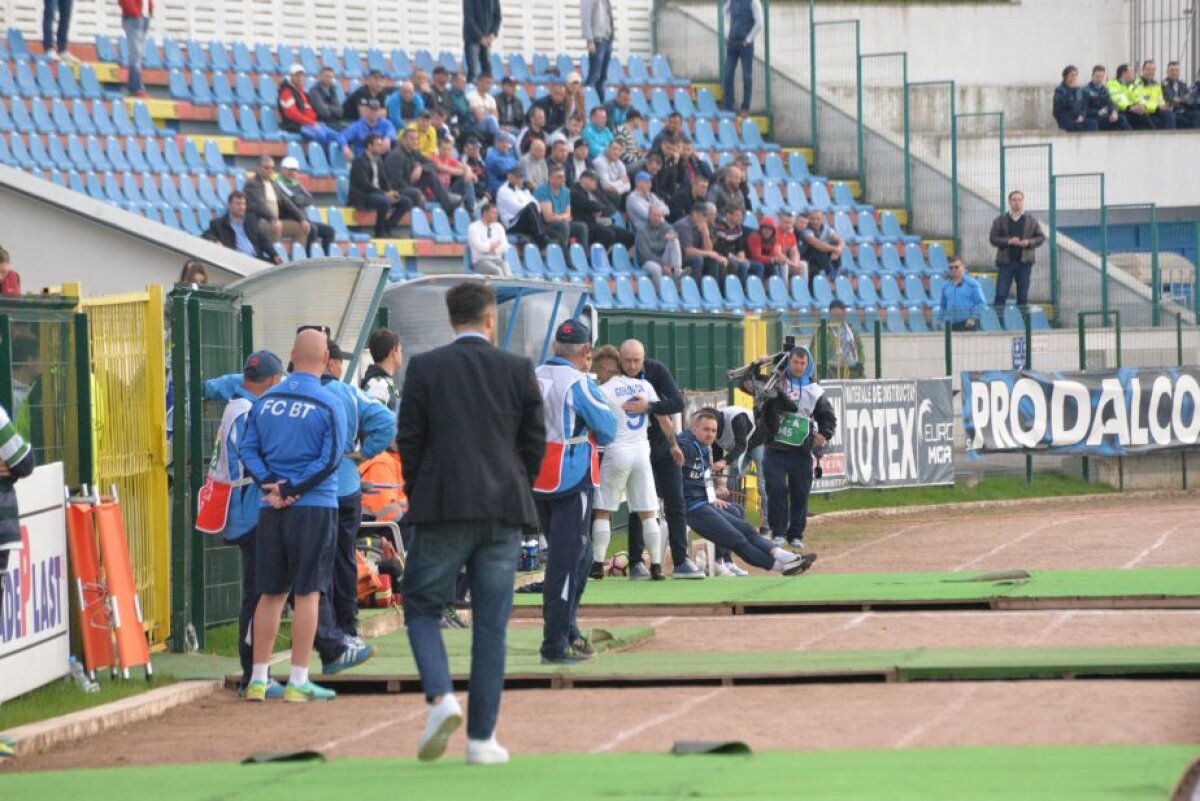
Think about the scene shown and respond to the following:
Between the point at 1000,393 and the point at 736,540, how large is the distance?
11686 mm

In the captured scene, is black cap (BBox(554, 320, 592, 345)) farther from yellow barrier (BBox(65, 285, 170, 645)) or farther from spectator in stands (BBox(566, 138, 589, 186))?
spectator in stands (BBox(566, 138, 589, 186))

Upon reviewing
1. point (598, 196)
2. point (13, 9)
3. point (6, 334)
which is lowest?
point (6, 334)

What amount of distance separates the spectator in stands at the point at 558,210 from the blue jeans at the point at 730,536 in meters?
10.9

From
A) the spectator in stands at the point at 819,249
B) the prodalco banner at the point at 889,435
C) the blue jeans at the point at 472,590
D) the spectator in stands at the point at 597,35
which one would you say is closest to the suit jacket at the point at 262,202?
the prodalco banner at the point at 889,435

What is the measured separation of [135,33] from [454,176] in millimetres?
4673

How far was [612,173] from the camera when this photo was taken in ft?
99.3

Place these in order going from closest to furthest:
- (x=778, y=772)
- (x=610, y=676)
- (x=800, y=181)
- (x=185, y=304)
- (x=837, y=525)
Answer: (x=778, y=772)
(x=610, y=676)
(x=185, y=304)
(x=837, y=525)
(x=800, y=181)

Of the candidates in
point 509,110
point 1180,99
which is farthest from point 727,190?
point 1180,99

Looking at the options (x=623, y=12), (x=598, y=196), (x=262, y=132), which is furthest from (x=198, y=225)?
(x=623, y=12)

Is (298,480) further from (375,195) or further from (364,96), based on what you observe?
(364,96)

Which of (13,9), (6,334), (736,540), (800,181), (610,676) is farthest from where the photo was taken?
(800,181)

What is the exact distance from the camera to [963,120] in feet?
126

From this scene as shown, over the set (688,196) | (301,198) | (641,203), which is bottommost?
(301,198)

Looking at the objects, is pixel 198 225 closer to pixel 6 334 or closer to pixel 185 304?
pixel 185 304
